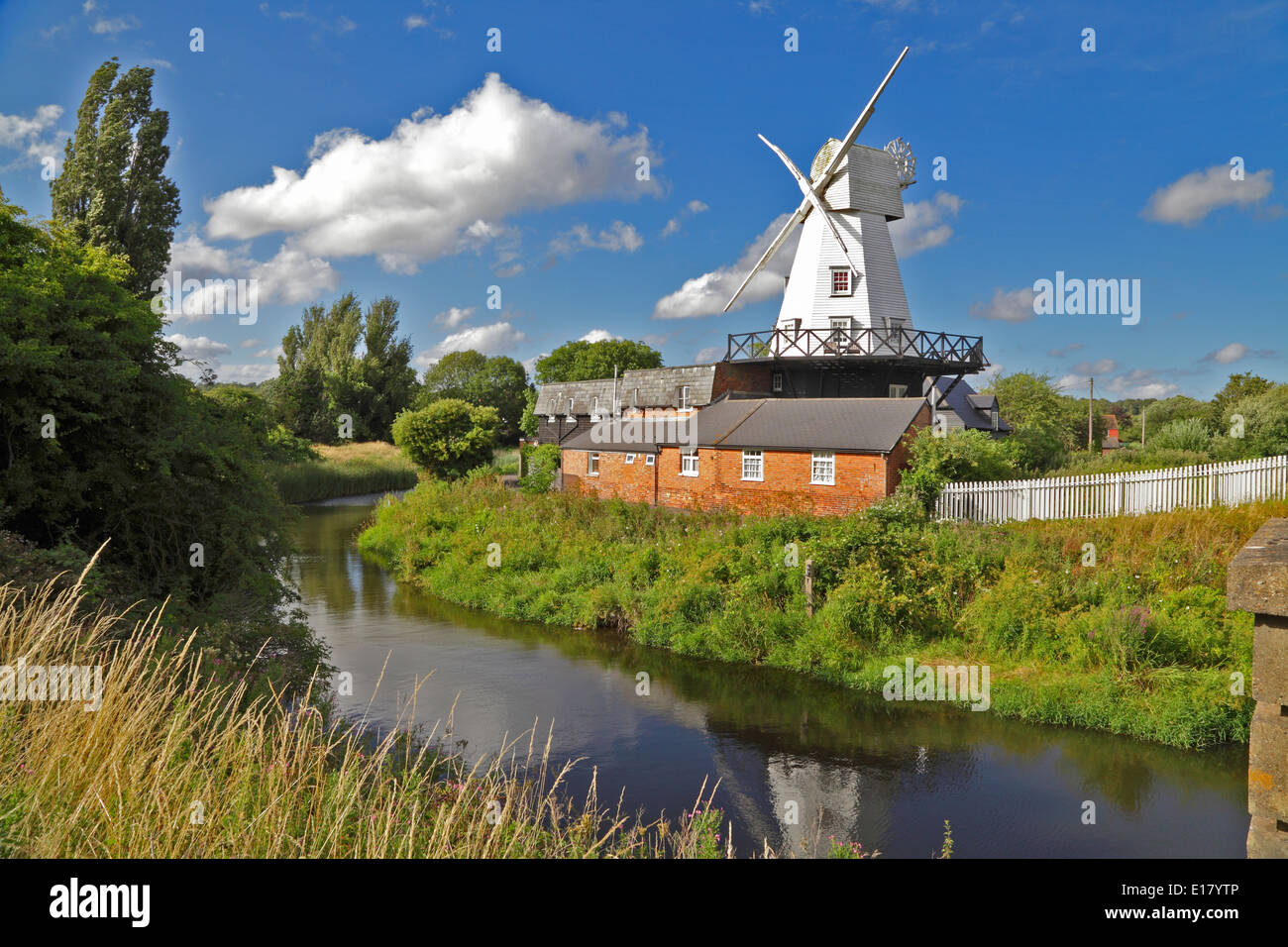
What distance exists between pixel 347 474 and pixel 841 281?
34.5 meters

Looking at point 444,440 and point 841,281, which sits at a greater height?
point 841,281

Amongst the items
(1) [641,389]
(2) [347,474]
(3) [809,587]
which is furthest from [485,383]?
(3) [809,587]

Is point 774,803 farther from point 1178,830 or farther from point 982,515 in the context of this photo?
point 982,515

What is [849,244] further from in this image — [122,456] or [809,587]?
[122,456]

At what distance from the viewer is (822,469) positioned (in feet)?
79.8

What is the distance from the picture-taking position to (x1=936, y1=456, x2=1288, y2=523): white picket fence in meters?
19.3

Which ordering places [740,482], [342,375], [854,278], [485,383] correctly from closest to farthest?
1. [740,482]
2. [854,278]
3. [342,375]
4. [485,383]

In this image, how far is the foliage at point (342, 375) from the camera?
62438mm

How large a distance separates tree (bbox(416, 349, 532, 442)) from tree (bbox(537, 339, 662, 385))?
3.77 metres

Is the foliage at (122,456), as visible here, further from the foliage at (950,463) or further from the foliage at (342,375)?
the foliage at (342,375)

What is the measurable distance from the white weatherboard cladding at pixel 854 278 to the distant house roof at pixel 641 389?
456 centimetres

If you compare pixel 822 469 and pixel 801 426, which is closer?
pixel 822 469

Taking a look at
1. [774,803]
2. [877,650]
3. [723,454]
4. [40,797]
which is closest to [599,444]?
[723,454]
